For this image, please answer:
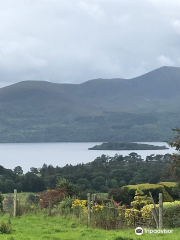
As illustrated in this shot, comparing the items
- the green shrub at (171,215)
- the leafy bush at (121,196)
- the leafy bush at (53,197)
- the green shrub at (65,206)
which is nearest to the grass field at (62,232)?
the green shrub at (171,215)

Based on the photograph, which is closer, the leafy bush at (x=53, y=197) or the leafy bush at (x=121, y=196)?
the leafy bush at (x=53, y=197)

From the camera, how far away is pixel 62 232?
15.4 meters

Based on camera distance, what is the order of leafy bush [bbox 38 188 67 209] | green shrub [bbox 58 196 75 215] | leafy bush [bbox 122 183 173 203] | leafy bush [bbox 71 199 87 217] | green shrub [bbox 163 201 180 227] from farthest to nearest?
leafy bush [bbox 122 183 173 203]
leafy bush [bbox 38 188 67 209]
green shrub [bbox 58 196 75 215]
leafy bush [bbox 71 199 87 217]
green shrub [bbox 163 201 180 227]

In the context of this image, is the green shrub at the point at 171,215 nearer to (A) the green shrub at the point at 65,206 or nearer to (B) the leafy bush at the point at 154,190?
(A) the green shrub at the point at 65,206

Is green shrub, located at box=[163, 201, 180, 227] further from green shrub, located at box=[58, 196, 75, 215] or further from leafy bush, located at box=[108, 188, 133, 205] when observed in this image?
leafy bush, located at box=[108, 188, 133, 205]

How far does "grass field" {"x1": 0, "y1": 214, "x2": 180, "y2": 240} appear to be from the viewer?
1324 centimetres

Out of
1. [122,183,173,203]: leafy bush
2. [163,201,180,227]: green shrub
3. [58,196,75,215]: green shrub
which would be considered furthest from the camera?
[122,183,173,203]: leafy bush

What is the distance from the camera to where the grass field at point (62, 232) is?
43.4 feet

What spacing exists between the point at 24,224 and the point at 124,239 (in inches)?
271

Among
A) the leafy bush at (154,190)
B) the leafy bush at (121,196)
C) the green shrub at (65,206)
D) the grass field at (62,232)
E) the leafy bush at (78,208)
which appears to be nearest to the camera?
the grass field at (62,232)

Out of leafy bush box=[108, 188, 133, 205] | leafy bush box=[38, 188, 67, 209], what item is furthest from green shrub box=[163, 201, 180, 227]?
leafy bush box=[38, 188, 67, 209]

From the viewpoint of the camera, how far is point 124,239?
12.7 metres

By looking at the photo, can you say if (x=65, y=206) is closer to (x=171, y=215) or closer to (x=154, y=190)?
(x=154, y=190)

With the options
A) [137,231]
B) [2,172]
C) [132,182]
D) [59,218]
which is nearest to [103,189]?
[132,182]
